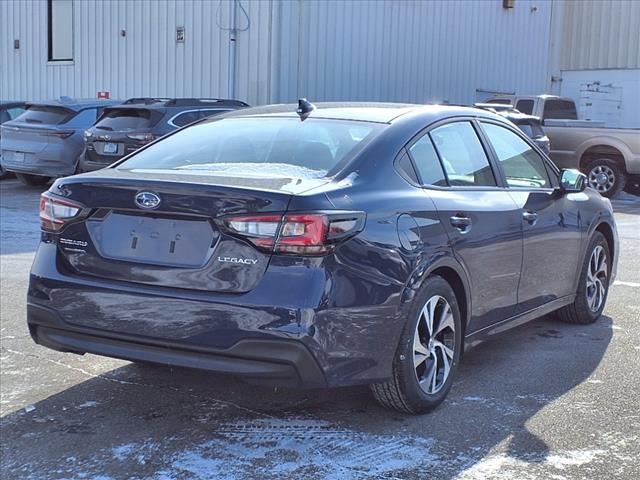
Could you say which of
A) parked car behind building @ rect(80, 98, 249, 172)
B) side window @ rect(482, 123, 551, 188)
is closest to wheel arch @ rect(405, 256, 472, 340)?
side window @ rect(482, 123, 551, 188)

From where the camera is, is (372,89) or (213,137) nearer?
(213,137)

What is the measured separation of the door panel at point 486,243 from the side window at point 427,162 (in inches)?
3.0

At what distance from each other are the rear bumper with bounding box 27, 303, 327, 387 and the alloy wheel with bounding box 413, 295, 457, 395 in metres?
0.70

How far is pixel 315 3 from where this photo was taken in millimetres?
18047

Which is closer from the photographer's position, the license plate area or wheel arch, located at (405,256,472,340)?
the license plate area

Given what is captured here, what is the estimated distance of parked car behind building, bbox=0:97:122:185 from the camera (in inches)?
531

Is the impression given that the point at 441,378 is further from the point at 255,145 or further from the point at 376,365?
the point at 255,145

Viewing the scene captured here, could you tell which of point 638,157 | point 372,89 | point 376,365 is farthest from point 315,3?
point 376,365

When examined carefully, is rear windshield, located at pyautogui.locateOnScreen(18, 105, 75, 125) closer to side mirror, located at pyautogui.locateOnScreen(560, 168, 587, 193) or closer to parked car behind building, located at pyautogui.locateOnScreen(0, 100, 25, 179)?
parked car behind building, located at pyautogui.locateOnScreen(0, 100, 25, 179)

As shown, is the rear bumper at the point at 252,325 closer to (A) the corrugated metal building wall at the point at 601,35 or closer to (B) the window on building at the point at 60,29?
(B) the window on building at the point at 60,29

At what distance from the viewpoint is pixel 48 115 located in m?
13.9

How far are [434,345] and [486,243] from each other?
672 mm

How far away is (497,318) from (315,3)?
14.2 metres

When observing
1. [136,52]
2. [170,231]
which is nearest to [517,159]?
[170,231]
